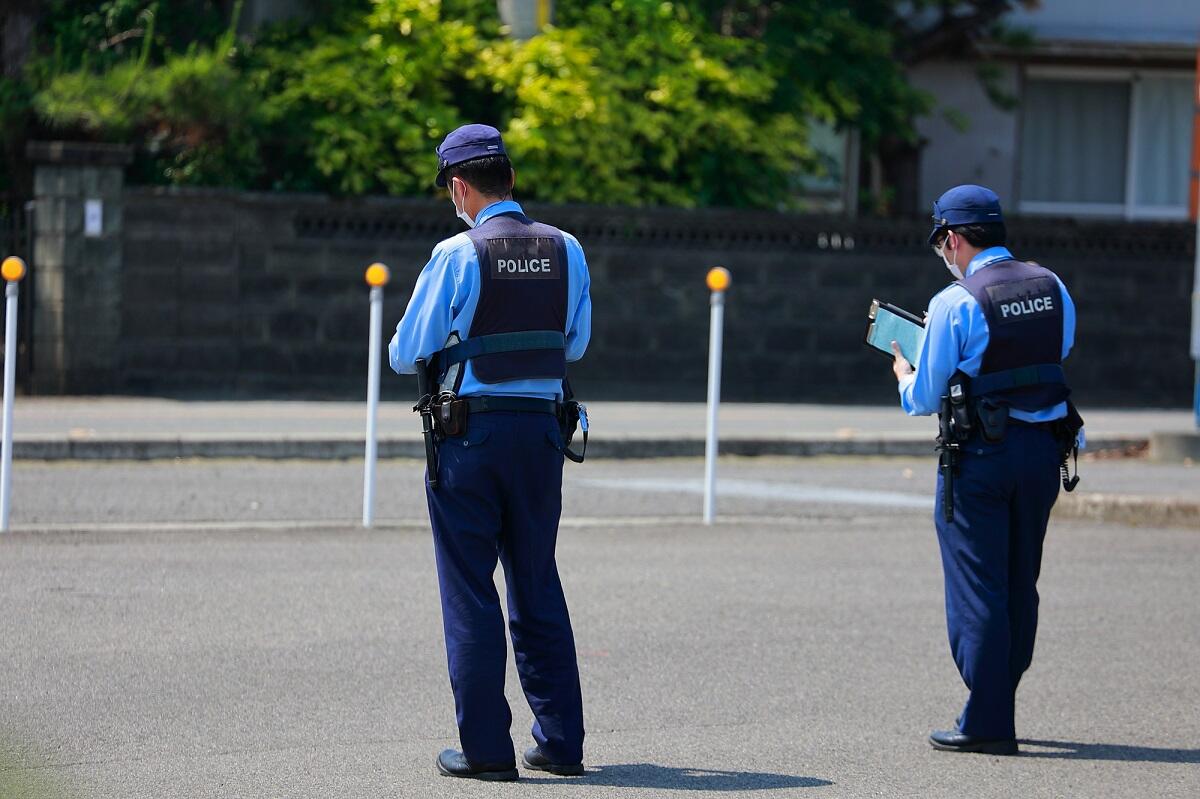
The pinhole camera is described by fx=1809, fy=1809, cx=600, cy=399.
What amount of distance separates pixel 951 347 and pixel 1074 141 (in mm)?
20119

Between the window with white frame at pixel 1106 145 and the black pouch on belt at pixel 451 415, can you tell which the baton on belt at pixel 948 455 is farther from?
the window with white frame at pixel 1106 145

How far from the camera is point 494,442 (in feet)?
16.6

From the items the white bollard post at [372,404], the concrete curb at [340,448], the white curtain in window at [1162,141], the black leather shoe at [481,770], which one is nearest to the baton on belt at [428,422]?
the black leather shoe at [481,770]

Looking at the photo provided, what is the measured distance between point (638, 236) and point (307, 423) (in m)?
4.51

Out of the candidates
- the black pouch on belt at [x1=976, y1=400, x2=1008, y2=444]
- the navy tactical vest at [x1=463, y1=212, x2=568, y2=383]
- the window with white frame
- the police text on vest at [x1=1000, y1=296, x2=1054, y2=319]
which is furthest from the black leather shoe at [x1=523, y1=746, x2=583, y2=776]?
the window with white frame

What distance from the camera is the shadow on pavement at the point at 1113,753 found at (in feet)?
18.3

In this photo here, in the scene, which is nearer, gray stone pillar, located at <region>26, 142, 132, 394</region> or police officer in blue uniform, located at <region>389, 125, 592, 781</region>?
police officer in blue uniform, located at <region>389, 125, 592, 781</region>

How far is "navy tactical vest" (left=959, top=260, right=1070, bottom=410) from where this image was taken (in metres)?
5.50

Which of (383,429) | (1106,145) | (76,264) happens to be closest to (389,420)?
(383,429)

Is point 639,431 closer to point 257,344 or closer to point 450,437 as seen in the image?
point 257,344

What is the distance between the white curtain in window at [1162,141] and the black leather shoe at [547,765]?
68.8 ft

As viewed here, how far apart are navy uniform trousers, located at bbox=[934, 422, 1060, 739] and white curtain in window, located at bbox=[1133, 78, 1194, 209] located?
2002cm

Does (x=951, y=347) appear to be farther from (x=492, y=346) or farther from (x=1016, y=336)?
(x=492, y=346)

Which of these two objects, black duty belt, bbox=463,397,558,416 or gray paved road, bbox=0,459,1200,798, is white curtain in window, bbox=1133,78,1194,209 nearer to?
gray paved road, bbox=0,459,1200,798
